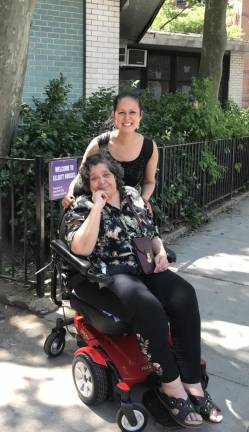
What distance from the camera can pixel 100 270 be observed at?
121 inches

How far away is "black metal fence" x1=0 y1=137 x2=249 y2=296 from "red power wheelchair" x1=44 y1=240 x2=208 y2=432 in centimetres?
134

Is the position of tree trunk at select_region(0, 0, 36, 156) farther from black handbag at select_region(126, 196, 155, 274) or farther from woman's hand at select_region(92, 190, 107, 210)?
black handbag at select_region(126, 196, 155, 274)

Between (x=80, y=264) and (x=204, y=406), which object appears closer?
(x=204, y=406)

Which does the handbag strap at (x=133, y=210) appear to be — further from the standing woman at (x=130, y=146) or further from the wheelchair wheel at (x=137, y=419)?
the wheelchair wheel at (x=137, y=419)

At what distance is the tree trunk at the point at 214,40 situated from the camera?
9.31 metres

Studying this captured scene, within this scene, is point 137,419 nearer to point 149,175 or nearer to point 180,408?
point 180,408

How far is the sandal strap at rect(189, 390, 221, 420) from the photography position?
282 centimetres

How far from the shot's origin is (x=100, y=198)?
307 centimetres

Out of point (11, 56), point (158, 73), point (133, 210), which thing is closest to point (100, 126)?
point (11, 56)

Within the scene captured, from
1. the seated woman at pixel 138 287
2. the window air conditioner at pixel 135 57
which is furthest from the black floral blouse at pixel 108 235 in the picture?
the window air conditioner at pixel 135 57

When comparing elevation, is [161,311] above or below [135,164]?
below

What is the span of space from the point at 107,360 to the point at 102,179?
101 cm

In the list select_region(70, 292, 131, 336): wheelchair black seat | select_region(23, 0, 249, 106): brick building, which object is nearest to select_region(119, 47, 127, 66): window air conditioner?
select_region(23, 0, 249, 106): brick building

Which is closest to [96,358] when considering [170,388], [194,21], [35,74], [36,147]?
[170,388]
